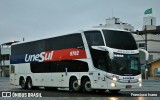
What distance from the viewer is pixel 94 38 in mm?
23359

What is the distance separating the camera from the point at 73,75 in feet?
81.9

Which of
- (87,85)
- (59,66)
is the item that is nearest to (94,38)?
(87,85)

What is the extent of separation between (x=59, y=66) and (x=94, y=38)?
174 inches

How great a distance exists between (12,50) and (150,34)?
2323 inches

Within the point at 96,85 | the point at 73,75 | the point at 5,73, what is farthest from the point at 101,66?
the point at 5,73

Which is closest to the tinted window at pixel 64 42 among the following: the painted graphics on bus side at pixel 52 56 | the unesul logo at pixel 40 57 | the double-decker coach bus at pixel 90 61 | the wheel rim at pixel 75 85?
the double-decker coach bus at pixel 90 61

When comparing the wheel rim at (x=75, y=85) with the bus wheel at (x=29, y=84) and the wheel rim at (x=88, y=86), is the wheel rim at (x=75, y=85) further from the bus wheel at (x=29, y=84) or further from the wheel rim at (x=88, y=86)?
the bus wheel at (x=29, y=84)

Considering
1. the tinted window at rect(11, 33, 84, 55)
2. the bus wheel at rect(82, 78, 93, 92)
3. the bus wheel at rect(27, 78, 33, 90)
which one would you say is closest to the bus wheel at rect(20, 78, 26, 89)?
the bus wheel at rect(27, 78, 33, 90)

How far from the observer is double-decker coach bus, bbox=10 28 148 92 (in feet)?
73.0

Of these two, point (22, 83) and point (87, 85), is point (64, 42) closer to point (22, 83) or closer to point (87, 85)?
point (87, 85)

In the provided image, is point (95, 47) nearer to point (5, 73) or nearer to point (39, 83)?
point (39, 83)

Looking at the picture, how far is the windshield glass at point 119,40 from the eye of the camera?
22.6 meters

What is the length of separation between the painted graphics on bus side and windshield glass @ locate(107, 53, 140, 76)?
8.03ft

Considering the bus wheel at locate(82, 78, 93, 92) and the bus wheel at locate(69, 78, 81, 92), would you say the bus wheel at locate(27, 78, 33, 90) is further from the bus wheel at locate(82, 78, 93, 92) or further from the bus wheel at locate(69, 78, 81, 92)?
the bus wheel at locate(82, 78, 93, 92)
